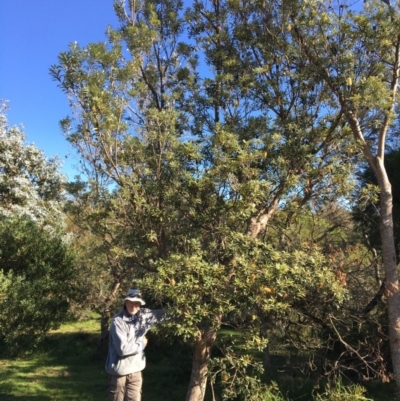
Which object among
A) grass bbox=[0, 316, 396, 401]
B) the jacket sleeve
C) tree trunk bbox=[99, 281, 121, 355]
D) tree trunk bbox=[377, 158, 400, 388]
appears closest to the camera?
the jacket sleeve

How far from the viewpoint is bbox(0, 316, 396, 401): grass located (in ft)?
23.2

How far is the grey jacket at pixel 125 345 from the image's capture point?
4.08 m

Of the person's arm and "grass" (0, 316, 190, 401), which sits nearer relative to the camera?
the person's arm

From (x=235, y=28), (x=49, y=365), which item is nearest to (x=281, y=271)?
(x=235, y=28)

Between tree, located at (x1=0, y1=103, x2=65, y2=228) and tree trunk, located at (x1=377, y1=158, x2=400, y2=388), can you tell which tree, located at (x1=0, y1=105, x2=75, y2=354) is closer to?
tree, located at (x1=0, y1=103, x2=65, y2=228)

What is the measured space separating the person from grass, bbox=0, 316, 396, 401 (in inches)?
116

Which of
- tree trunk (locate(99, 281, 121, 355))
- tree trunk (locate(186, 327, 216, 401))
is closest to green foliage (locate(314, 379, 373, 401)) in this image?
tree trunk (locate(186, 327, 216, 401))

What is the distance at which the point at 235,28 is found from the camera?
6039mm


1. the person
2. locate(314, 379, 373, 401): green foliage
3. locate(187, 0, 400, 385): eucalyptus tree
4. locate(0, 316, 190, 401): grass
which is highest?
locate(187, 0, 400, 385): eucalyptus tree

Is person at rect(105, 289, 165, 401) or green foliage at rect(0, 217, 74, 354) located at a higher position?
green foliage at rect(0, 217, 74, 354)

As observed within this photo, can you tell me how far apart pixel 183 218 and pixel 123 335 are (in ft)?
5.61

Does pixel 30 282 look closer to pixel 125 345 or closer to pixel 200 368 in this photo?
pixel 200 368

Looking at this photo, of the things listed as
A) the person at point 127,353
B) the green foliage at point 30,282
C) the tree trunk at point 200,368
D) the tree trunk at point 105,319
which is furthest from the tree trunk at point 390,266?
the tree trunk at point 105,319

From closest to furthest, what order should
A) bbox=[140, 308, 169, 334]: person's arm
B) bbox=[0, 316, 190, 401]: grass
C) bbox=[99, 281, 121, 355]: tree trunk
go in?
bbox=[140, 308, 169, 334]: person's arm → bbox=[0, 316, 190, 401]: grass → bbox=[99, 281, 121, 355]: tree trunk
